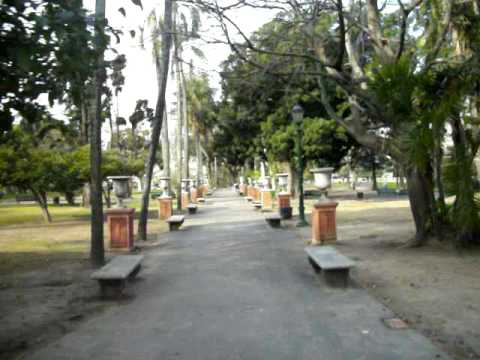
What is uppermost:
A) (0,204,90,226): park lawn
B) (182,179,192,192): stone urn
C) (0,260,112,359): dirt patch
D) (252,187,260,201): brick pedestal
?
(182,179,192,192): stone urn

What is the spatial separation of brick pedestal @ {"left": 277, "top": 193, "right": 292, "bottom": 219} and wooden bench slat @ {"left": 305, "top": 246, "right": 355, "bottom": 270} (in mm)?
10938

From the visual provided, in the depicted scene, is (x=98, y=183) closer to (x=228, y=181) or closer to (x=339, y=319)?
(x=339, y=319)

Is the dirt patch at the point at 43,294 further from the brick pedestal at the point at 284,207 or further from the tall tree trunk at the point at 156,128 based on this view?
the brick pedestal at the point at 284,207

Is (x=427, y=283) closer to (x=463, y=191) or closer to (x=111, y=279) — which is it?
(x=463, y=191)

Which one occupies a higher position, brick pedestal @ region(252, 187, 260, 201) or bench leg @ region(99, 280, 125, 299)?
brick pedestal @ region(252, 187, 260, 201)

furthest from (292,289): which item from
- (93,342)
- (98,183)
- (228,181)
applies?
(228,181)

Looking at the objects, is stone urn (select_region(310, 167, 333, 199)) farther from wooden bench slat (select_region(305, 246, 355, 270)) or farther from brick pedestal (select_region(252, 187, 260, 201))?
brick pedestal (select_region(252, 187, 260, 201))

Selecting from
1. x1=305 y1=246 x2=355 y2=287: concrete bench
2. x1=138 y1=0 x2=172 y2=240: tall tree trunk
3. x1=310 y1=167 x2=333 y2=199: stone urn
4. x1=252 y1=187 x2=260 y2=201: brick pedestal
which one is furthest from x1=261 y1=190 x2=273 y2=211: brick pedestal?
x1=305 y1=246 x2=355 y2=287: concrete bench

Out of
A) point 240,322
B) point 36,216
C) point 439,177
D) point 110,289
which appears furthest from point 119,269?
point 36,216

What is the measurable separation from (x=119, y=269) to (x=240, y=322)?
8.41 feet

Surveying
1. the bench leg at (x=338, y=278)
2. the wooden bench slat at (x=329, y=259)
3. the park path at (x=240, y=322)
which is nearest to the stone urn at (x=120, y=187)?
the park path at (x=240, y=322)

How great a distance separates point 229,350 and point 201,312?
5.12 feet

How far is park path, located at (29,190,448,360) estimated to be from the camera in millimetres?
5129

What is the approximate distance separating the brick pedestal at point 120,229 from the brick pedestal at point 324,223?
437 cm
